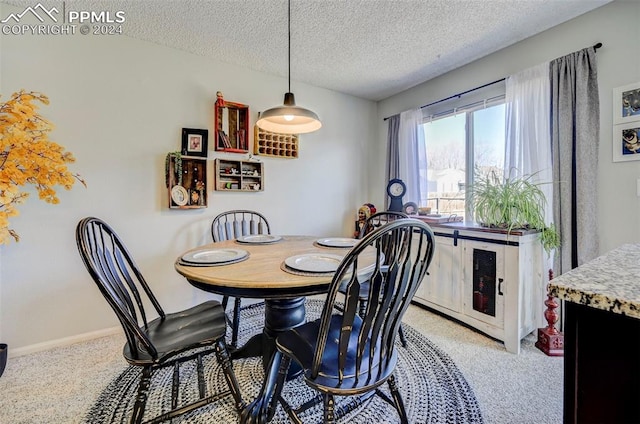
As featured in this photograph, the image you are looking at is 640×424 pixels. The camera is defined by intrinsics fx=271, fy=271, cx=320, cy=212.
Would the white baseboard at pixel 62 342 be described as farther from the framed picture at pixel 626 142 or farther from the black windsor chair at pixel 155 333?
the framed picture at pixel 626 142

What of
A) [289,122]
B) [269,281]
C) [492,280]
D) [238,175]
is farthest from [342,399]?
[238,175]

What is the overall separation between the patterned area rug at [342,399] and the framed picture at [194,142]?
68.4 inches

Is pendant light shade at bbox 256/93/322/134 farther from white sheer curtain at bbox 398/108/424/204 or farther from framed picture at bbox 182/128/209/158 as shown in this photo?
white sheer curtain at bbox 398/108/424/204

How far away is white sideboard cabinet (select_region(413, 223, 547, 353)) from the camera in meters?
1.94

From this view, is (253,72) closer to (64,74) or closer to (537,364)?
(64,74)

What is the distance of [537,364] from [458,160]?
1.97 m

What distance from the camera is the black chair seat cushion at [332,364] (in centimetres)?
97

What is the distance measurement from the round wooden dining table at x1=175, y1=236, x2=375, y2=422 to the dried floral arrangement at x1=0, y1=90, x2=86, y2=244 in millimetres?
1094

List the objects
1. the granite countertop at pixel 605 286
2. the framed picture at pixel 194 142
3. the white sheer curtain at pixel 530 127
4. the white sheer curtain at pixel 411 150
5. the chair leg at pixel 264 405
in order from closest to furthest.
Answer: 1. the granite countertop at pixel 605 286
2. the chair leg at pixel 264 405
3. the white sheer curtain at pixel 530 127
4. the framed picture at pixel 194 142
5. the white sheer curtain at pixel 411 150

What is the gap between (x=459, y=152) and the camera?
117 inches

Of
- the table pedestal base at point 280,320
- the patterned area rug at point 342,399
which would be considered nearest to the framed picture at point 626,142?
the patterned area rug at point 342,399

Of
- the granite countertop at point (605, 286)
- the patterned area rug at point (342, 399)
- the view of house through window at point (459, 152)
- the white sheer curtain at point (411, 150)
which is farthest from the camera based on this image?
the white sheer curtain at point (411, 150)

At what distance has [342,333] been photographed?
938mm

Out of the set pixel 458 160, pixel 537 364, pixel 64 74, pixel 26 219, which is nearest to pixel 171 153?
pixel 64 74
